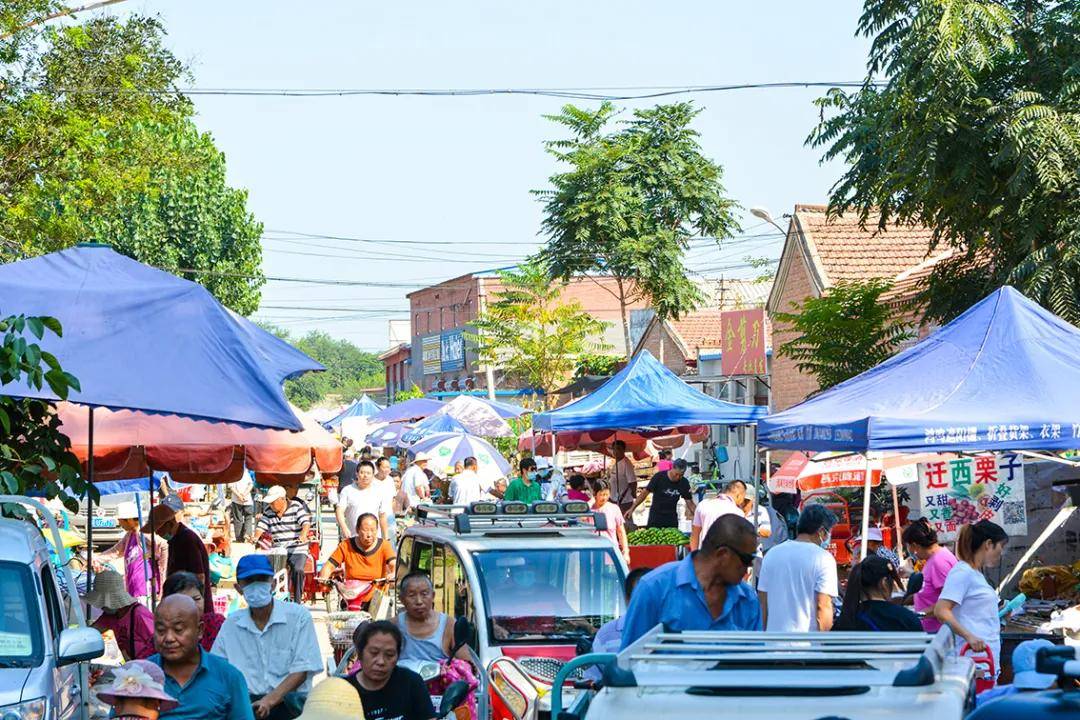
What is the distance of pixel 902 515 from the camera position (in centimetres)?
1814

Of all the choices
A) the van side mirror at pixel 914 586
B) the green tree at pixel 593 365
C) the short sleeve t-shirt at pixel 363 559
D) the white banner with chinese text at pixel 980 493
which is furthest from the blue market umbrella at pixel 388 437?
the van side mirror at pixel 914 586

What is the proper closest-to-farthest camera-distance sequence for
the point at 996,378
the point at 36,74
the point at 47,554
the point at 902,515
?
the point at 47,554 < the point at 996,378 < the point at 902,515 < the point at 36,74

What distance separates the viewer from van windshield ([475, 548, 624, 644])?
968 centimetres

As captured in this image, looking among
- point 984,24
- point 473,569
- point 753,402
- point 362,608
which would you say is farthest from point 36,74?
point 753,402

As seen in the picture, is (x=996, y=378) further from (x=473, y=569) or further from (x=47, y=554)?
(x=47, y=554)

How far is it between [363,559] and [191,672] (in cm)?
794

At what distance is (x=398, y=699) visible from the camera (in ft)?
22.7

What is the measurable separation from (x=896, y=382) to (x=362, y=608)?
5.73 metres

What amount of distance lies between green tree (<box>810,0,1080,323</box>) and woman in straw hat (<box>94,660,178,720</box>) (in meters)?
14.2

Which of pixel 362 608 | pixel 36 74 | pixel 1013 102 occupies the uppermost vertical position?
pixel 36 74

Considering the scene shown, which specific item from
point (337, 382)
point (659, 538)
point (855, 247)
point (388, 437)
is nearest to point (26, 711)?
point (659, 538)

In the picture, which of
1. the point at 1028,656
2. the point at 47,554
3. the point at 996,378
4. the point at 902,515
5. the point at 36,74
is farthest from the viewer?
the point at 36,74

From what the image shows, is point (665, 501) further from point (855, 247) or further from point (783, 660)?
point (855, 247)

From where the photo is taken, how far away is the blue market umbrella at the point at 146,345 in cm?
837
